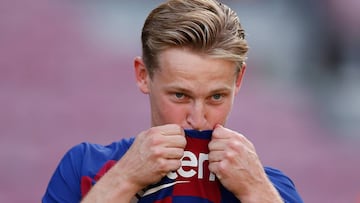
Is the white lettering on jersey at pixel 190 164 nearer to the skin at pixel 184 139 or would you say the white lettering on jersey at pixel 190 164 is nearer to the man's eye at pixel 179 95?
the skin at pixel 184 139

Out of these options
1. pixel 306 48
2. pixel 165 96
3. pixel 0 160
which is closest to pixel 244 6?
pixel 306 48

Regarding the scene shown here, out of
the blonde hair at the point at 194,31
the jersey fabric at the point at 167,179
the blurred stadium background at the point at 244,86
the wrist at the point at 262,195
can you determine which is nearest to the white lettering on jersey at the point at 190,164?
the jersey fabric at the point at 167,179

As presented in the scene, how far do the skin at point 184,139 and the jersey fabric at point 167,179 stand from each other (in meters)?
0.04

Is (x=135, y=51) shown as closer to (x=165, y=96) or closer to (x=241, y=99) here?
(x=241, y=99)

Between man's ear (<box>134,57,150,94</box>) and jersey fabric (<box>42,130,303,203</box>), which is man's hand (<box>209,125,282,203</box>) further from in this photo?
man's ear (<box>134,57,150,94</box>)

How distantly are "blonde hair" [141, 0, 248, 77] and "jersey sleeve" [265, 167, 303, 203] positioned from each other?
1.01 ft

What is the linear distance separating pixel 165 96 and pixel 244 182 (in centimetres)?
30

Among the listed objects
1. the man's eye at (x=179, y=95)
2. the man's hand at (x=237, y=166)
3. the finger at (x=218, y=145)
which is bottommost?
the man's hand at (x=237, y=166)

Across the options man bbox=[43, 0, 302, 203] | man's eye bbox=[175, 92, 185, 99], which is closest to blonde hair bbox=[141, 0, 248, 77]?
man bbox=[43, 0, 302, 203]

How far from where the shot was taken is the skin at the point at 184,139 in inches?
81.3

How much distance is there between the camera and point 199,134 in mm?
2104

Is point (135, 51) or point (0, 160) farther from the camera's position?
point (135, 51)

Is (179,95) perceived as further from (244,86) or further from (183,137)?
(244,86)

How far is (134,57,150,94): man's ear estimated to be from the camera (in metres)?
2.34
